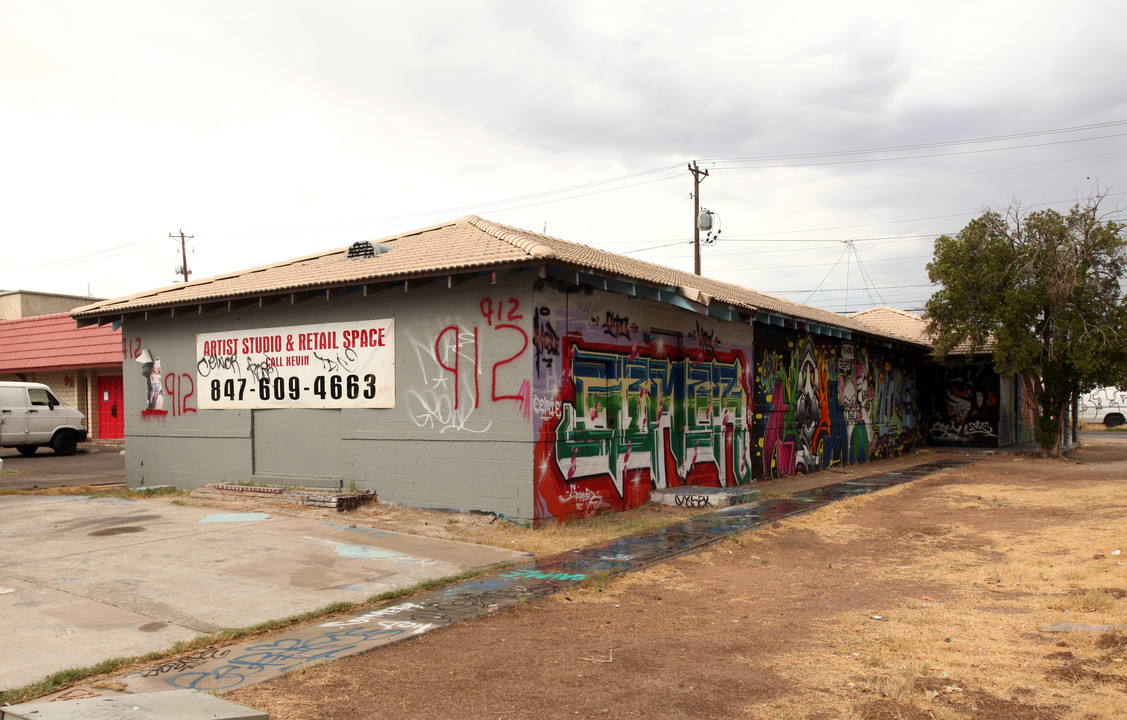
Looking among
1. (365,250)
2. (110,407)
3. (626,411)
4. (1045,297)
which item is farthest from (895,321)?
(110,407)

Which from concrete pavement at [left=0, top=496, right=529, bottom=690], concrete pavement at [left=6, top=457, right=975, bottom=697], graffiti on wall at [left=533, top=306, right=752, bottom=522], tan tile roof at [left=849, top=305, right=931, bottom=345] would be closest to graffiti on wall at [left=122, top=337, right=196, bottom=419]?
concrete pavement at [left=0, top=496, right=529, bottom=690]

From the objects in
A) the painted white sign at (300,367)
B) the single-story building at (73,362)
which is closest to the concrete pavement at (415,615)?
the painted white sign at (300,367)

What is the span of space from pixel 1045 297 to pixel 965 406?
8.44 meters

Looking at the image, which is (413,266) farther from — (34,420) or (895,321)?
(895,321)

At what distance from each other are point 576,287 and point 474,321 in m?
1.52

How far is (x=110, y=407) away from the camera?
1069 inches

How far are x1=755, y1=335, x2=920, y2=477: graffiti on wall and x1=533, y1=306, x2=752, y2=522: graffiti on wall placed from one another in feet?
4.85

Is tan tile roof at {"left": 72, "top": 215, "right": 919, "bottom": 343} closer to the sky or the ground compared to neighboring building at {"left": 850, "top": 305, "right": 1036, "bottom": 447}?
closer to the sky

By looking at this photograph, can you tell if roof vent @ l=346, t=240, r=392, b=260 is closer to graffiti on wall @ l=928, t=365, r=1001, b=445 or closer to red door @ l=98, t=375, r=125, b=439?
red door @ l=98, t=375, r=125, b=439

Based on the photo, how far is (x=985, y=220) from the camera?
20938mm

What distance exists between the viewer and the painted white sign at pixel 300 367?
1211 cm

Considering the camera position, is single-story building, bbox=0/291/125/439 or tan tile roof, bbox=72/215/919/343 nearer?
tan tile roof, bbox=72/215/919/343

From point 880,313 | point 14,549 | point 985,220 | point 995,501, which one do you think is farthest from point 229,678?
point 880,313

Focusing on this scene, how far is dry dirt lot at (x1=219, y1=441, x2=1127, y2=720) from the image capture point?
4.77 m
